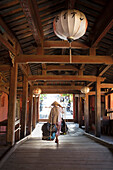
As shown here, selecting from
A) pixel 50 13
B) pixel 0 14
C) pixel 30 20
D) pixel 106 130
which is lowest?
pixel 106 130

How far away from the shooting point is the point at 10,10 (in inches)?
150

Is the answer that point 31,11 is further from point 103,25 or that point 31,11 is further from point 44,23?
point 103,25

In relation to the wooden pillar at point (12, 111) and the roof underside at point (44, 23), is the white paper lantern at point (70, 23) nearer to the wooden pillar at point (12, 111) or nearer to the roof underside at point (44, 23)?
the roof underside at point (44, 23)

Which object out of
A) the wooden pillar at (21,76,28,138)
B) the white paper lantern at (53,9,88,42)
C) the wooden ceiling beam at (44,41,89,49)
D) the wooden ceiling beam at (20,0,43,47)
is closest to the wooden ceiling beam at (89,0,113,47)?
the wooden ceiling beam at (44,41,89,49)

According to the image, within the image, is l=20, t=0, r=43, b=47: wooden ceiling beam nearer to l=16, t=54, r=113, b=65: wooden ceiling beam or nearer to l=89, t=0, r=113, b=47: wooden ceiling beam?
l=16, t=54, r=113, b=65: wooden ceiling beam

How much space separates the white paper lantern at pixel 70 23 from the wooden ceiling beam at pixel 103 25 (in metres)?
0.97

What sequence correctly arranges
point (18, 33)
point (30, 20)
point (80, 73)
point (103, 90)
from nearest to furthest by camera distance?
point (30, 20)
point (18, 33)
point (80, 73)
point (103, 90)

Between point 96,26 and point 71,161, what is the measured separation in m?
3.43

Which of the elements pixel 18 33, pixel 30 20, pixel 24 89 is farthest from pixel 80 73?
pixel 30 20

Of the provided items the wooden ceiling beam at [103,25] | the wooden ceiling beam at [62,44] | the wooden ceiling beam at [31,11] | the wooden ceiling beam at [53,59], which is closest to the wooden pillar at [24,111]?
the wooden ceiling beam at [53,59]

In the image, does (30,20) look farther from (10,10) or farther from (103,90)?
(103,90)

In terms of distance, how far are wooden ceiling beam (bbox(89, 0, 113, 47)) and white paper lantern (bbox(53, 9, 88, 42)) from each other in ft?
3.19

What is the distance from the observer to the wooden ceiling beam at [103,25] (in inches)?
144

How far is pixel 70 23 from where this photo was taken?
2898 mm
